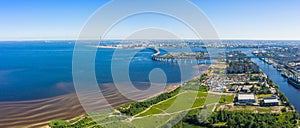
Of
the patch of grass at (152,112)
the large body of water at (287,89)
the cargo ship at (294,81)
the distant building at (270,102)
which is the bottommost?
the large body of water at (287,89)

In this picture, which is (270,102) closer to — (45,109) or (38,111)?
(45,109)

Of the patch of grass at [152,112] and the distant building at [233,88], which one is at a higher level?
the patch of grass at [152,112]

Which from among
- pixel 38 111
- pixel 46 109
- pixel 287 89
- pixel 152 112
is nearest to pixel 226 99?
pixel 152 112

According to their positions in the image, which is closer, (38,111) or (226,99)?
(38,111)

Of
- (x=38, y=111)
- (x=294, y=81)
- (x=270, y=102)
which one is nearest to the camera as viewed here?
(x=38, y=111)

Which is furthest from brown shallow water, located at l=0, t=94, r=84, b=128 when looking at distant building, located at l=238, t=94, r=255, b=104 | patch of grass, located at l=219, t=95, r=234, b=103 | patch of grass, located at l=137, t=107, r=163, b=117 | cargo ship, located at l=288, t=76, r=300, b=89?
cargo ship, located at l=288, t=76, r=300, b=89

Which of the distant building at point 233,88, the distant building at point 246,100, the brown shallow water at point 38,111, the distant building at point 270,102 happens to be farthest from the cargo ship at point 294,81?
the brown shallow water at point 38,111

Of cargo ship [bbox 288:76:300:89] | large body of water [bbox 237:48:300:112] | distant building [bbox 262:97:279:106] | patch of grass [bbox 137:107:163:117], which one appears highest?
patch of grass [bbox 137:107:163:117]

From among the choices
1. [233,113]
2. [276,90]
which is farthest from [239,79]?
[233,113]

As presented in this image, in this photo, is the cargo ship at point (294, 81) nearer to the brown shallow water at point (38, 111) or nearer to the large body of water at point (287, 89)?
the large body of water at point (287, 89)

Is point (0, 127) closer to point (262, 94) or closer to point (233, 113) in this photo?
point (233, 113)

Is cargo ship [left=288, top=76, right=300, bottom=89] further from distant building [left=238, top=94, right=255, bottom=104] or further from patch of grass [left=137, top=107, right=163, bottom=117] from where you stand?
patch of grass [left=137, top=107, right=163, bottom=117]

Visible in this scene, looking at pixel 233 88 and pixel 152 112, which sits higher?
pixel 152 112
